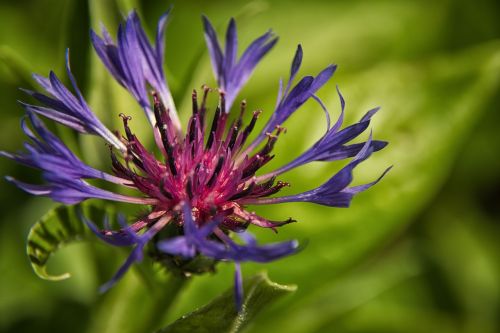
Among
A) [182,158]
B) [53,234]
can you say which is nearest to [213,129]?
[182,158]

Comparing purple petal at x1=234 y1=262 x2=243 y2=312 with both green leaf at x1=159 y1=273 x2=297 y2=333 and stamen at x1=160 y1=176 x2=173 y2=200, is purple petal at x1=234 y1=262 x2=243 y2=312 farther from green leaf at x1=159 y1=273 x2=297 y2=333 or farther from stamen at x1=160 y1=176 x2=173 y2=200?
stamen at x1=160 y1=176 x2=173 y2=200

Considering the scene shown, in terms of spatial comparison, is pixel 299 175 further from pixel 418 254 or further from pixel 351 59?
pixel 351 59

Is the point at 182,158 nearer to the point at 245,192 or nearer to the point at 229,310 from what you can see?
the point at 245,192

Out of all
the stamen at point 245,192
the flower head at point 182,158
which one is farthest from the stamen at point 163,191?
the stamen at point 245,192

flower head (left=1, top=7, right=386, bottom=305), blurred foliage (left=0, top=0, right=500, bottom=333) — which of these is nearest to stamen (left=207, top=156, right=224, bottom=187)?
flower head (left=1, top=7, right=386, bottom=305)

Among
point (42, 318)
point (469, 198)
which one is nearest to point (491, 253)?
point (469, 198)

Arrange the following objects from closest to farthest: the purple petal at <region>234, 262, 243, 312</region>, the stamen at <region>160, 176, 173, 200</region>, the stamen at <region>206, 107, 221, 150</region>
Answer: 1. the purple petal at <region>234, 262, 243, 312</region>
2. the stamen at <region>160, 176, 173, 200</region>
3. the stamen at <region>206, 107, 221, 150</region>
